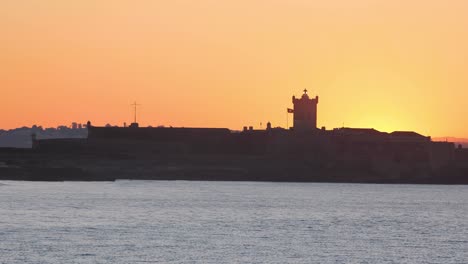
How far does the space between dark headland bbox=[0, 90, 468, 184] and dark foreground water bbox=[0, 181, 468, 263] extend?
50.4 meters

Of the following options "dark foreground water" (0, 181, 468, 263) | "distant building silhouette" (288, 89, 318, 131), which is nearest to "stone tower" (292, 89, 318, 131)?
"distant building silhouette" (288, 89, 318, 131)

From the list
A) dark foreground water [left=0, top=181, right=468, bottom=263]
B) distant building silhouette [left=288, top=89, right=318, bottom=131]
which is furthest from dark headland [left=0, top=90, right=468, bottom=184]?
dark foreground water [left=0, top=181, right=468, bottom=263]

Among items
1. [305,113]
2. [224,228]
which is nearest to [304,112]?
[305,113]

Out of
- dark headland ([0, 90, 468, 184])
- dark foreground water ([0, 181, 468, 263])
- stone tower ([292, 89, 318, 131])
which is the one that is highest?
stone tower ([292, 89, 318, 131])

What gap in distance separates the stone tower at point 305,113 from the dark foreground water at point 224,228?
2091 inches

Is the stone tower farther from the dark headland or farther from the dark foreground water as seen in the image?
the dark foreground water

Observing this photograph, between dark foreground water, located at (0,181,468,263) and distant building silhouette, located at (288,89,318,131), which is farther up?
distant building silhouette, located at (288,89,318,131)

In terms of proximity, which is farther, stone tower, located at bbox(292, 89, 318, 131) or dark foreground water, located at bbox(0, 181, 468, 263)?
stone tower, located at bbox(292, 89, 318, 131)

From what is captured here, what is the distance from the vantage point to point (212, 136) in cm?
19388

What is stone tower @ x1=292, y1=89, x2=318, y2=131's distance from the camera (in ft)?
624

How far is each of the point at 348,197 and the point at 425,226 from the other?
4571 centimetres

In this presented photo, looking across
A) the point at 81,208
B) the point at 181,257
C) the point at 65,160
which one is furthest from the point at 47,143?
the point at 181,257

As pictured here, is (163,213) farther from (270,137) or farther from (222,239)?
(270,137)

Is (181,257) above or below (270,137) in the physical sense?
below
